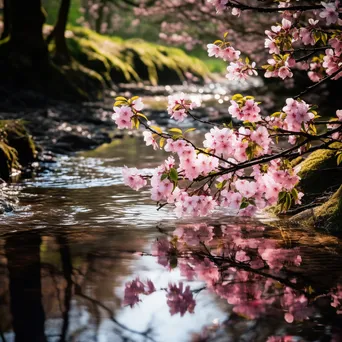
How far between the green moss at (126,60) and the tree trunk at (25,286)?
88.5 feet

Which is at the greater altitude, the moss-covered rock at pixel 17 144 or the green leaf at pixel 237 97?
the green leaf at pixel 237 97

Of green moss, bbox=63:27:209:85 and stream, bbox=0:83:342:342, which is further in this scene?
green moss, bbox=63:27:209:85

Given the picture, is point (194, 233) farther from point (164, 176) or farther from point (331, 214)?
point (331, 214)

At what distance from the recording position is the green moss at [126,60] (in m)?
34.7

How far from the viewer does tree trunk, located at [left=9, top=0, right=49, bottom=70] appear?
83.8 ft

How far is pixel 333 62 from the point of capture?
26.3 ft

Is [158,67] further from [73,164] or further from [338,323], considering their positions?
[338,323]

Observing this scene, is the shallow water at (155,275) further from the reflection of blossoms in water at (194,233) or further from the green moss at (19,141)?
Result: the green moss at (19,141)

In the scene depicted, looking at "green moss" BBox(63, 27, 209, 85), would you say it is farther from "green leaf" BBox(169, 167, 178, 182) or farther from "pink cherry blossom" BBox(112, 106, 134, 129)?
"green leaf" BBox(169, 167, 178, 182)

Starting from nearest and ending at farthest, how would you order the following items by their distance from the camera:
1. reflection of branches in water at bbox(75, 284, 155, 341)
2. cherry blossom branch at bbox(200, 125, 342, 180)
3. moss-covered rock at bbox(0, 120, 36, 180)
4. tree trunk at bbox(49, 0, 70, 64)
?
1. reflection of branches in water at bbox(75, 284, 155, 341)
2. cherry blossom branch at bbox(200, 125, 342, 180)
3. moss-covered rock at bbox(0, 120, 36, 180)
4. tree trunk at bbox(49, 0, 70, 64)

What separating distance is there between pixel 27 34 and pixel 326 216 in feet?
62.1

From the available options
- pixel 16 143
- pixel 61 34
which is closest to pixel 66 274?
pixel 16 143

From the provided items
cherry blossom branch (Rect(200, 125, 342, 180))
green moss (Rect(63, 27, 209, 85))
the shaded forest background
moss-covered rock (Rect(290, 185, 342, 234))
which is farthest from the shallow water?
green moss (Rect(63, 27, 209, 85))

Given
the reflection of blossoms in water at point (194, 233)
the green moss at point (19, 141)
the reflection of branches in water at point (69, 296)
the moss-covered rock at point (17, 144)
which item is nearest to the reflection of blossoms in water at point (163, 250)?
the reflection of blossoms in water at point (194, 233)
